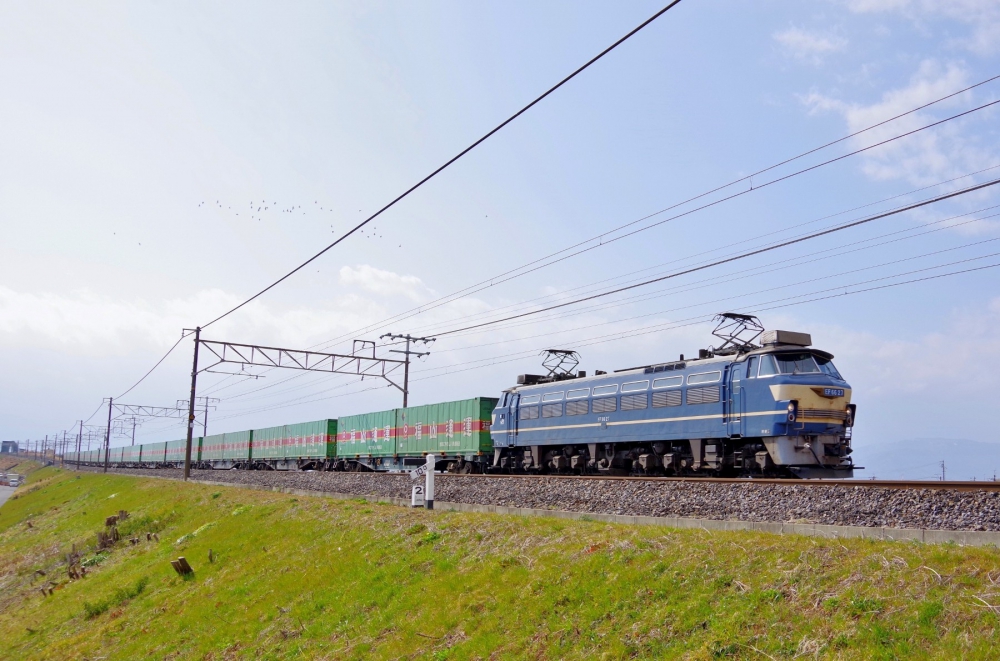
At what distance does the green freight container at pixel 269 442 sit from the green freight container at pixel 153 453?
30961mm

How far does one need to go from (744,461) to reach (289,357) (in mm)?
28687

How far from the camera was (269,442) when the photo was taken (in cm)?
5694

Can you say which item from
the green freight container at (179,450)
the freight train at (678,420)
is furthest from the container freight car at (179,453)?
the freight train at (678,420)

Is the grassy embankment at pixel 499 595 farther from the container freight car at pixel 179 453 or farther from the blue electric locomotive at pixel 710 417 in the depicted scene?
Result: the container freight car at pixel 179 453

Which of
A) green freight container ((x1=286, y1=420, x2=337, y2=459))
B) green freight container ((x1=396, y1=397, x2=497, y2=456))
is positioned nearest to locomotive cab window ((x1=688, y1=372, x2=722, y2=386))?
green freight container ((x1=396, y1=397, x2=497, y2=456))

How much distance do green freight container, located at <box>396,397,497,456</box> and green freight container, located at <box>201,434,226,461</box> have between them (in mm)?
34196

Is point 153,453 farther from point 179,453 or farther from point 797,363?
point 797,363

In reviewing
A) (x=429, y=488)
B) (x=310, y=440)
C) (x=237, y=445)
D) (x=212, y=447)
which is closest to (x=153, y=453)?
(x=212, y=447)

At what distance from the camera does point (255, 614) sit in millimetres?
16031

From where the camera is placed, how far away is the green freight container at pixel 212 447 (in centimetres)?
6781

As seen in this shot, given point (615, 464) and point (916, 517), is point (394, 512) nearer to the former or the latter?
point (615, 464)

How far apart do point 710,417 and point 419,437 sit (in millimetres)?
19698

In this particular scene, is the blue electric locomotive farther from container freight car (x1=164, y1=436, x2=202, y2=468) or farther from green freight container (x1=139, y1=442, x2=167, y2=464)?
green freight container (x1=139, y1=442, x2=167, y2=464)

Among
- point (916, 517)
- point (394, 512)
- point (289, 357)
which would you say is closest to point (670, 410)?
point (394, 512)
